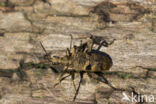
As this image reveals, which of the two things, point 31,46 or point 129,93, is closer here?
point 129,93

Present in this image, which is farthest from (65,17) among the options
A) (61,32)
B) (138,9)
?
(138,9)

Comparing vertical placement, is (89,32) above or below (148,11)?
below

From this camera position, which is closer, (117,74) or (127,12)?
(117,74)

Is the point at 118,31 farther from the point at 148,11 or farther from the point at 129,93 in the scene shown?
the point at 129,93

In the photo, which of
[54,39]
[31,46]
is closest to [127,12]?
[54,39]

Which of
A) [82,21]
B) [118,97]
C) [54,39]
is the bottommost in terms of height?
[118,97]

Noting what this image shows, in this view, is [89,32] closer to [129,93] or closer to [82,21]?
[82,21]
